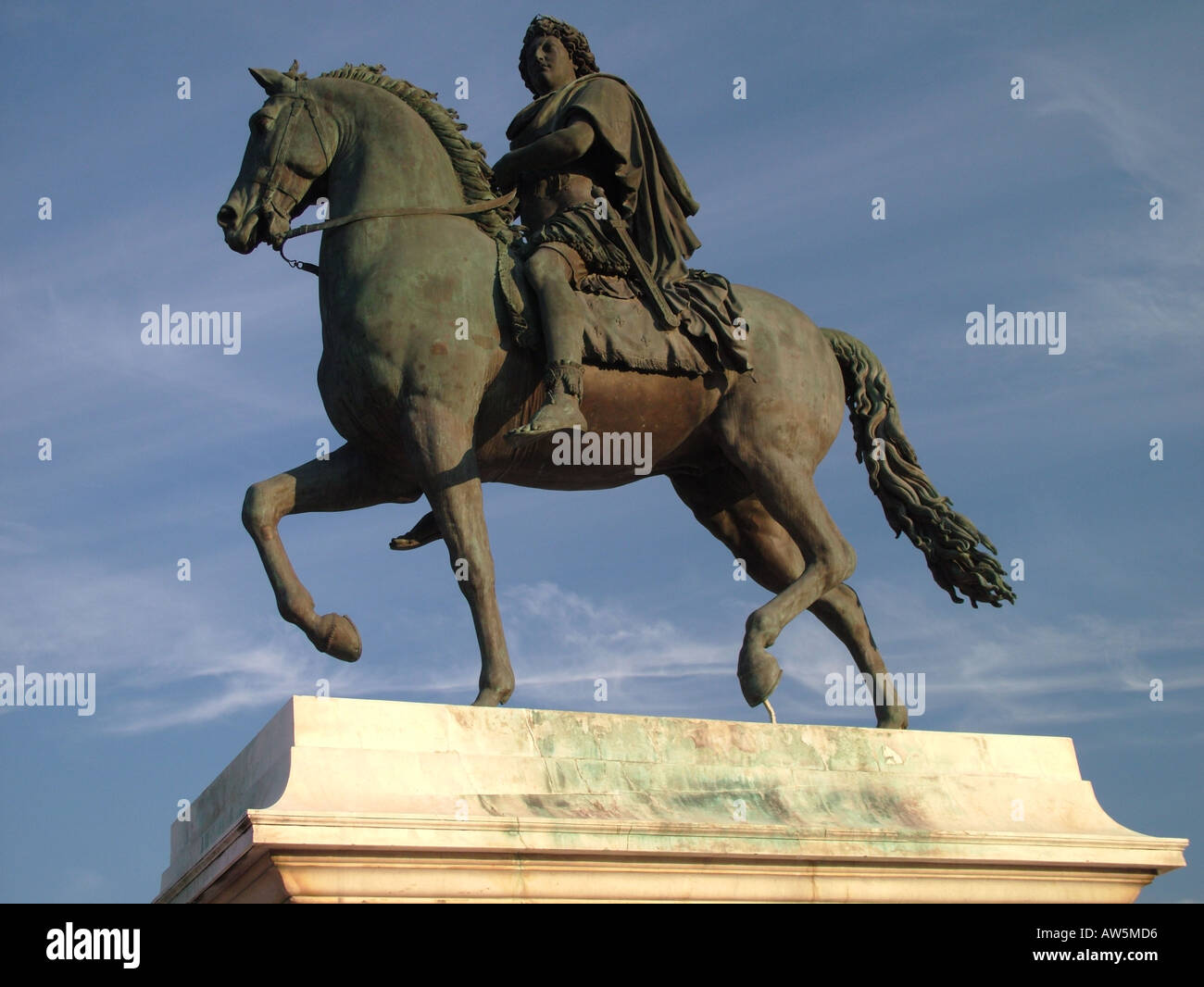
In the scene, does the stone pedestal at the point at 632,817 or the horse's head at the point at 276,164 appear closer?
the stone pedestal at the point at 632,817

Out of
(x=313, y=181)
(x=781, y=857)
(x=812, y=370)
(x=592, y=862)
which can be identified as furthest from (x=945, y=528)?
(x=313, y=181)

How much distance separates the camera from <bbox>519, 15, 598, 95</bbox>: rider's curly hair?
1139cm

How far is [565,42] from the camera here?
37.5ft

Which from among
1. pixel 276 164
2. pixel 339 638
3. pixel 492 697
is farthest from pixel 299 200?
pixel 492 697

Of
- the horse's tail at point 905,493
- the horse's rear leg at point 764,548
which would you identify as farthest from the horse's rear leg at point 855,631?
the horse's tail at point 905,493

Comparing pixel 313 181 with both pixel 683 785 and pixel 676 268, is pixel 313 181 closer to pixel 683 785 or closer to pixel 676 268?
pixel 676 268

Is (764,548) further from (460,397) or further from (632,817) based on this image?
(632,817)

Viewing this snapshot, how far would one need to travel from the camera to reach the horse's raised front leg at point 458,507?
380 inches

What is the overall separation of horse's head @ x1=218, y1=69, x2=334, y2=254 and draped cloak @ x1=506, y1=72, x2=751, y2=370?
4.39 feet

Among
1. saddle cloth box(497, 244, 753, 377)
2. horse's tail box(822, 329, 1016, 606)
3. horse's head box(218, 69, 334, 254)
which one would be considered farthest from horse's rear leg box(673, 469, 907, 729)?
horse's head box(218, 69, 334, 254)

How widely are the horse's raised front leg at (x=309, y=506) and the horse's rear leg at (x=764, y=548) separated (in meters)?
2.08

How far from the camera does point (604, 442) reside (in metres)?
10.4

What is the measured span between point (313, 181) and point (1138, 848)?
19.5 feet

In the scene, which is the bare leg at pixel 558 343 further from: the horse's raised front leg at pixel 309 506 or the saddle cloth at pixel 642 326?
the horse's raised front leg at pixel 309 506
